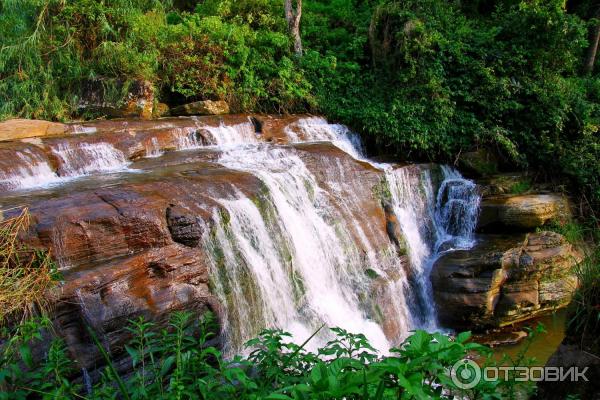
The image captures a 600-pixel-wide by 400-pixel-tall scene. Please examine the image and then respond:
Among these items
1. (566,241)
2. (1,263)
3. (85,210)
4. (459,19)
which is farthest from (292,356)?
(459,19)

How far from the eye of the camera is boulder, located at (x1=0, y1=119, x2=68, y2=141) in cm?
739

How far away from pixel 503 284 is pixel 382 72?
6448 millimetres

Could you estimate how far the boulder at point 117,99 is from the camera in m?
9.34

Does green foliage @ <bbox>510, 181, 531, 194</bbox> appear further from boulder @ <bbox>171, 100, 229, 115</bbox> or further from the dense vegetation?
boulder @ <bbox>171, 100, 229, 115</bbox>

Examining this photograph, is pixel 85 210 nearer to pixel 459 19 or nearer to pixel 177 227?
pixel 177 227

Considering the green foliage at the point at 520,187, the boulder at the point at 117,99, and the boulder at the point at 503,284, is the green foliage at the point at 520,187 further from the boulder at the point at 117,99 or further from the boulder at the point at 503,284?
the boulder at the point at 117,99

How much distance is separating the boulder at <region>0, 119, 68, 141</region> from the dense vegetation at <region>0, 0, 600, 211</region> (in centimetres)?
128

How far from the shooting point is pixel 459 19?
12.0 m

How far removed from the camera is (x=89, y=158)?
7129mm

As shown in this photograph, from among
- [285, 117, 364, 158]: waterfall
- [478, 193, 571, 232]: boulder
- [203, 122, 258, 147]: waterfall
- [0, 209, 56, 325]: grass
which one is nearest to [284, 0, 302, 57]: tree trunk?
[285, 117, 364, 158]: waterfall

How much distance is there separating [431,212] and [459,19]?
6366mm

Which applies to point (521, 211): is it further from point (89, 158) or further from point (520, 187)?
point (89, 158)

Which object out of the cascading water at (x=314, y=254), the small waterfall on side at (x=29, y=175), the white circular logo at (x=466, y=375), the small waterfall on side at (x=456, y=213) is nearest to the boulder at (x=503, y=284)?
the cascading water at (x=314, y=254)

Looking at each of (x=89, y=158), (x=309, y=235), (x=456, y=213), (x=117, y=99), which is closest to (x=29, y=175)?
(x=89, y=158)
